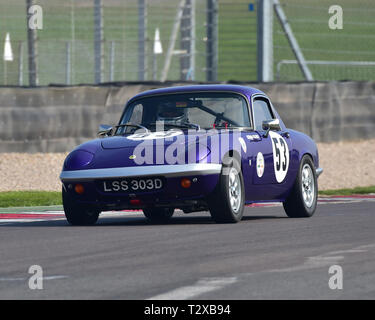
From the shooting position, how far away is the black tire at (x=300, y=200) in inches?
486

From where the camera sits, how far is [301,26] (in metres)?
21.8

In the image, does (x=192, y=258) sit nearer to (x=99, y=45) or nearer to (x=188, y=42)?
(x=99, y=45)

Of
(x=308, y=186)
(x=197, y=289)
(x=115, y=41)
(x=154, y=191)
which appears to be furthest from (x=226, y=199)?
(x=115, y=41)

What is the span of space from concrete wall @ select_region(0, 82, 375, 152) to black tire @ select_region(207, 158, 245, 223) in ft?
29.3

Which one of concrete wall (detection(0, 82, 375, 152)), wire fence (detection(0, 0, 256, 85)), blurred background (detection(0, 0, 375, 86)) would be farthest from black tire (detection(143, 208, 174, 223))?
wire fence (detection(0, 0, 256, 85))

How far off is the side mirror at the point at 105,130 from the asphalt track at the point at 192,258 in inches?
37.9

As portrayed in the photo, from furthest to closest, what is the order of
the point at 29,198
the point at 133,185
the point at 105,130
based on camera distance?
the point at 29,198 → the point at 105,130 → the point at 133,185

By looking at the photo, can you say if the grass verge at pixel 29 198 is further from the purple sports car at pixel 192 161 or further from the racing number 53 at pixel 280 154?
the racing number 53 at pixel 280 154

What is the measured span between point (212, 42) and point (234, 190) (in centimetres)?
1168

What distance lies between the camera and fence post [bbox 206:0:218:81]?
2217 cm

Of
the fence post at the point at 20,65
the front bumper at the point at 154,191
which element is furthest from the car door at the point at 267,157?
the fence post at the point at 20,65

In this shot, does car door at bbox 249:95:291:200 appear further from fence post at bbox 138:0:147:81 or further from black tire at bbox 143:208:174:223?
fence post at bbox 138:0:147:81

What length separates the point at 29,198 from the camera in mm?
16062
